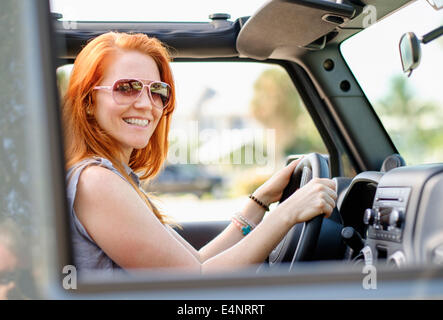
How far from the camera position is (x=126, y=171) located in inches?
68.1

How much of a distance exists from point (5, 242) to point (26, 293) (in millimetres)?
100

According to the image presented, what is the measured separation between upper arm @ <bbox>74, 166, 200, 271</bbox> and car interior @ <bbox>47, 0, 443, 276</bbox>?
335mm

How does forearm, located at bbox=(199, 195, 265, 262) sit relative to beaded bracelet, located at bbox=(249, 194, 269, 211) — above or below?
below

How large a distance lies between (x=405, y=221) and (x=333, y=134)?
141 cm

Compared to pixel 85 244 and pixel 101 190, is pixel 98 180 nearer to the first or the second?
pixel 101 190

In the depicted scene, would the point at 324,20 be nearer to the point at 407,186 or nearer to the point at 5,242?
the point at 407,186

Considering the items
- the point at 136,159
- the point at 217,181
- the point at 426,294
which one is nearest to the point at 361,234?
the point at 136,159

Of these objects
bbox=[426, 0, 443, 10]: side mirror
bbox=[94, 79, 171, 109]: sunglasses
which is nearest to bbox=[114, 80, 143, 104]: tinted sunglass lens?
bbox=[94, 79, 171, 109]: sunglasses

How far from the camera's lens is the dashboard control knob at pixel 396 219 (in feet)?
4.88

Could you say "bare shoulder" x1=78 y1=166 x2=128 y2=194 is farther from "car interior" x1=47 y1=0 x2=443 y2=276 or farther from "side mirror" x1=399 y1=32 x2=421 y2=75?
"side mirror" x1=399 y1=32 x2=421 y2=75

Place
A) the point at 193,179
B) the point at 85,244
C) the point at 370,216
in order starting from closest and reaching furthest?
1. the point at 85,244
2. the point at 370,216
3. the point at 193,179

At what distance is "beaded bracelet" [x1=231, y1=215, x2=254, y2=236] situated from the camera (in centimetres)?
226

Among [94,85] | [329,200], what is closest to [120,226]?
[94,85]

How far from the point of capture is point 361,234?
2059 millimetres
